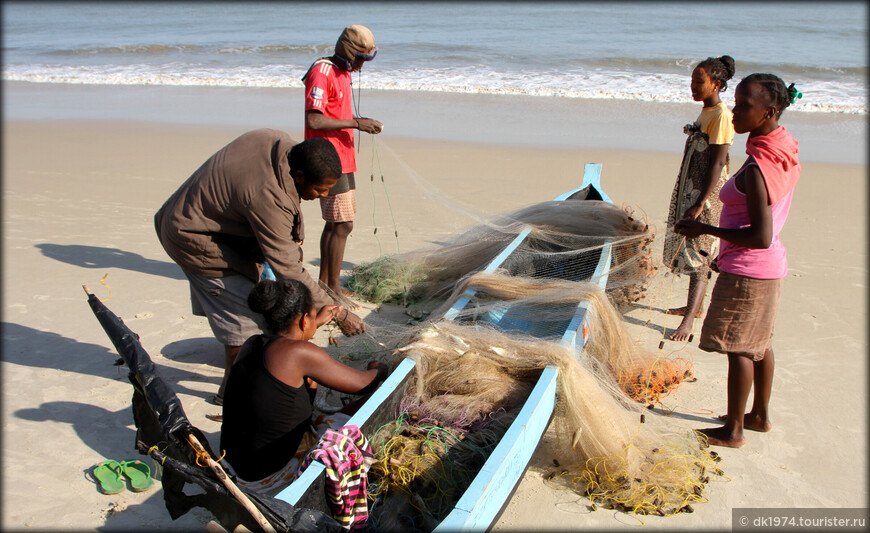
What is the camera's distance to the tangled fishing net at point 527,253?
517 cm

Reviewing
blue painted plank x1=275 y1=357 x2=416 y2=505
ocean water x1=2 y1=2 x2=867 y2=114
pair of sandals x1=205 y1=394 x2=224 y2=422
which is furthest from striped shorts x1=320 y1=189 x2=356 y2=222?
ocean water x1=2 y1=2 x2=867 y2=114

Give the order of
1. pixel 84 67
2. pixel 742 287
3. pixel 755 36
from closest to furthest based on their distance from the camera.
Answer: pixel 742 287 < pixel 84 67 < pixel 755 36

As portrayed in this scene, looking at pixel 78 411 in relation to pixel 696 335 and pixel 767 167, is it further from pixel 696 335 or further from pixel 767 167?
pixel 696 335

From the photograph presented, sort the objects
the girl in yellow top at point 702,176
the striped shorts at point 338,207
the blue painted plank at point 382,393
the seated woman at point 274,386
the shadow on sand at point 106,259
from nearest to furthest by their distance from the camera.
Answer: the seated woman at point 274,386 → the blue painted plank at point 382,393 → the girl in yellow top at point 702,176 → the striped shorts at point 338,207 → the shadow on sand at point 106,259

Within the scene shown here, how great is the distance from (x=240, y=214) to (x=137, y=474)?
1379mm

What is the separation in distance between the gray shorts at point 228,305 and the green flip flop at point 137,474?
74 cm

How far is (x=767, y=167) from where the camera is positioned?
2994mm

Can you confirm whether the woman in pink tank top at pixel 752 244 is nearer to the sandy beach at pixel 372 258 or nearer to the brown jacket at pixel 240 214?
the sandy beach at pixel 372 258

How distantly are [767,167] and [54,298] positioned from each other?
5.29 metres

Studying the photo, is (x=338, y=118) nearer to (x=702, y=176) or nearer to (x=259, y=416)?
(x=702, y=176)

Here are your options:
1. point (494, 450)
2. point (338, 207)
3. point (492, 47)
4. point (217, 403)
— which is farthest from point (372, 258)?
point (492, 47)

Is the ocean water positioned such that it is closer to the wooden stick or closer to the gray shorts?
the gray shorts

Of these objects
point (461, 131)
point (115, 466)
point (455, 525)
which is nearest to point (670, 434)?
point (455, 525)

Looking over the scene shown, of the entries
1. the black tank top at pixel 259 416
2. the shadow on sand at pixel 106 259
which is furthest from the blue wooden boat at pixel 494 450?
the shadow on sand at pixel 106 259
